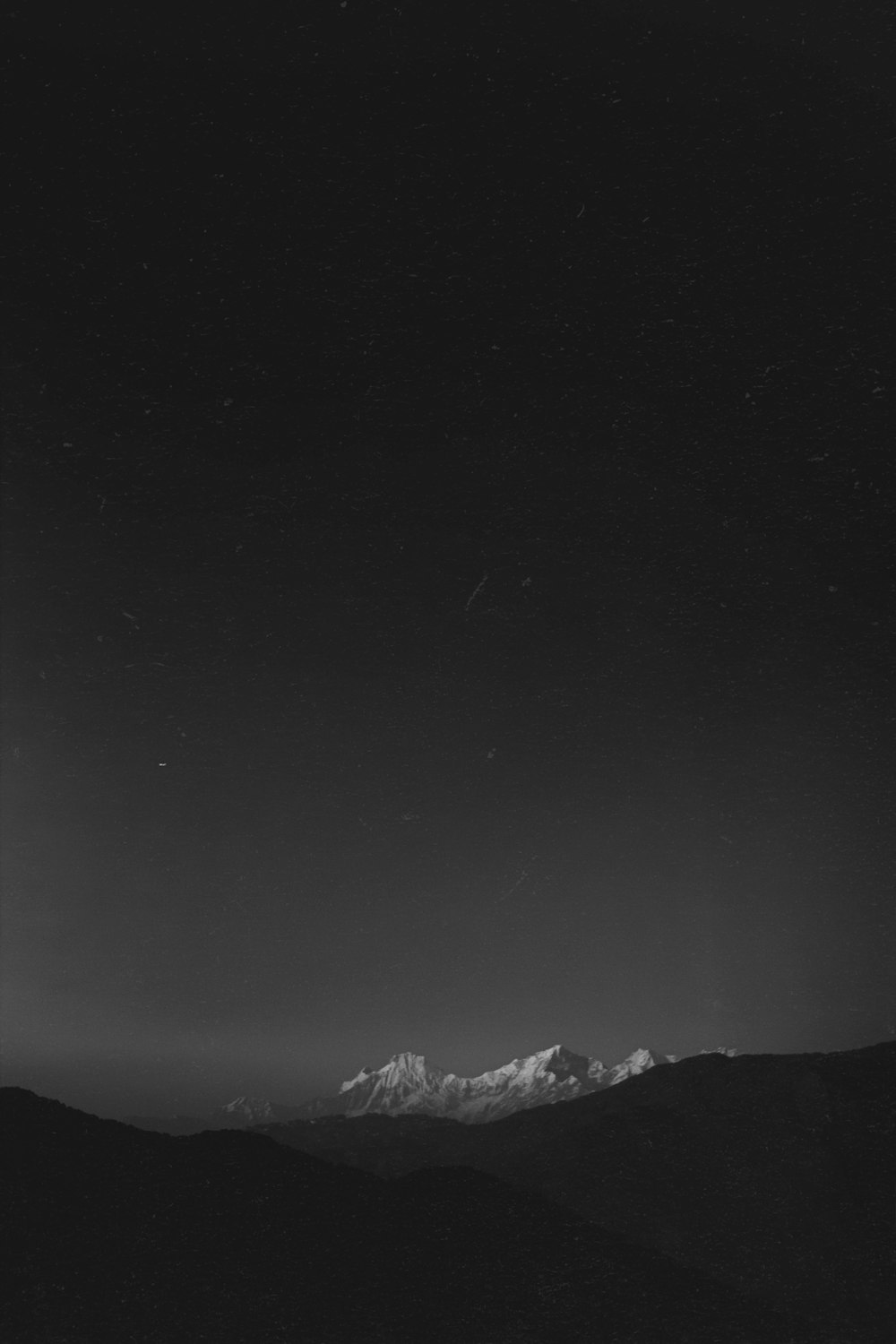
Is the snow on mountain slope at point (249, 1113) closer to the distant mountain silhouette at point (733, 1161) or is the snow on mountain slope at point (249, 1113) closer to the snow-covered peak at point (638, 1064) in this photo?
the distant mountain silhouette at point (733, 1161)

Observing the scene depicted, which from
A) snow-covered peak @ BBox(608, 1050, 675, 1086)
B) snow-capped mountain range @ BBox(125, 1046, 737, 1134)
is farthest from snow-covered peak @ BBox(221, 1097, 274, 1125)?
snow-covered peak @ BBox(608, 1050, 675, 1086)

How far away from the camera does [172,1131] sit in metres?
6.42

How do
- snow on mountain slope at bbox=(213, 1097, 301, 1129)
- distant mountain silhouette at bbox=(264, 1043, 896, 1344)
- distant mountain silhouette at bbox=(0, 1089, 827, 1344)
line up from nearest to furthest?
distant mountain silhouette at bbox=(0, 1089, 827, 1344), distant mountain silhouette at bbox=(264, 1043, 896, 1344), snow on mountain slope at bbox=(213, 1097, 301, 1129)

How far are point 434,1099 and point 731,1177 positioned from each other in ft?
16.9

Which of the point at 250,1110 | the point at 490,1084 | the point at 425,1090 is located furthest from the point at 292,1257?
the point at 490,1084

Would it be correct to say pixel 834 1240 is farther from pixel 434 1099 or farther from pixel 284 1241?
pixel 434 1099

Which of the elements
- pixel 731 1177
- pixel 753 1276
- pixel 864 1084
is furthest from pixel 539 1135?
pixel 864 1084

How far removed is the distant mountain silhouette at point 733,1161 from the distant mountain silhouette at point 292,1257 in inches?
13.3

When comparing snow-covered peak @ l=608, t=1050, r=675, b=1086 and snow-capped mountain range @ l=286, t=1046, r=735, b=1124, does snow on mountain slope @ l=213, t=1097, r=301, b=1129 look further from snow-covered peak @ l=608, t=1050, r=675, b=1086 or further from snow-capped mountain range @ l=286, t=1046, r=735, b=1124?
snow-covered peak @ l=608, t=1050, r=675, b=1086

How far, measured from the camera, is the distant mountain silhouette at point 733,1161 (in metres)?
5.71

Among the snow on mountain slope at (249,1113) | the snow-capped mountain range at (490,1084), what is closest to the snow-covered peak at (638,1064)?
the snow-capped mountain range at (490,1084)

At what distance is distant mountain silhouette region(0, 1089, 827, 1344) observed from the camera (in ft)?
16.6

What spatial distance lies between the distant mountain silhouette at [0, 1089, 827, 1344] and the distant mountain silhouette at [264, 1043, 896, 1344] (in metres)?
0.34

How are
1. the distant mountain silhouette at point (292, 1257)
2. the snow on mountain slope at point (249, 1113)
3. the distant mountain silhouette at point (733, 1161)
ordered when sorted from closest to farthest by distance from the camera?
the distant mountain silhouette at point (292, 1257), the distant mountain silhouette at point (733, 1161), the snow on mountain slope at point (249, 1113)
